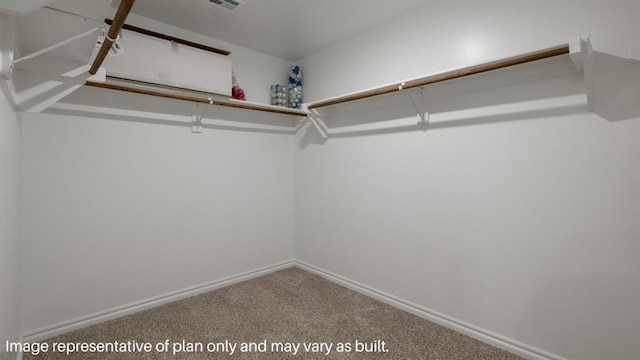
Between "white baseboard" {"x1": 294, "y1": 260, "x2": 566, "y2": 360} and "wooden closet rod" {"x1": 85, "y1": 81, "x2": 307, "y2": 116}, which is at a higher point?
"wooden closet rod" {"x1": 85, "y1": 81, "x2": 307, "y2": 116}

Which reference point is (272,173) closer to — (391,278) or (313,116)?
(313,116)

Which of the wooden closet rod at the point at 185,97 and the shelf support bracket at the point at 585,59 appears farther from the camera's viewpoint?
the wooden closet rod at the point at 185,97

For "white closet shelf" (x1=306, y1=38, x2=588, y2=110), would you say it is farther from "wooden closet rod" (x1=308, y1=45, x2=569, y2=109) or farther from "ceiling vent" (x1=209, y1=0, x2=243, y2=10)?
"ceiling vent" (x1=209, y1=0, x2=243, y2=10)

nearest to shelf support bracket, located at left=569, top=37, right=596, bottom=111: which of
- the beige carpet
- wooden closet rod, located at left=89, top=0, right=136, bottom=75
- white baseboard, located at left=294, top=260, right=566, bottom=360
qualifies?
white baseboard, located at left=294, top=260, right=566, bottom=360

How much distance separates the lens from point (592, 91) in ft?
5.01

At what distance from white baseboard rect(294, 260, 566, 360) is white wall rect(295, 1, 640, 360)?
4 centimetres

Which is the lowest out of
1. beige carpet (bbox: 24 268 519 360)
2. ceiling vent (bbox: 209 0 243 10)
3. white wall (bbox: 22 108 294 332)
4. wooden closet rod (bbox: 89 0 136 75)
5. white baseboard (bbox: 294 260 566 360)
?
beige carpet (bbox: 24 268 519 360)

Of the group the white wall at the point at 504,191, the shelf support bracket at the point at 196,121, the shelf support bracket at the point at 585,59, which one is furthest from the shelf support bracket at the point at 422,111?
the shelf support bracket at the point at 196,121

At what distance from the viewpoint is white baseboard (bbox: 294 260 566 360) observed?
176 centimetres

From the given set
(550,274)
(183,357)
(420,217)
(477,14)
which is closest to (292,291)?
(183,357)

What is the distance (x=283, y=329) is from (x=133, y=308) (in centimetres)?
120

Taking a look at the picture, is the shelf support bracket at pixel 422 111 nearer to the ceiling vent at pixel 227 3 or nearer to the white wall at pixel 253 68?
the ceiling vent at pixel 227 3

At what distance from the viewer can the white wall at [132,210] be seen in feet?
6.38

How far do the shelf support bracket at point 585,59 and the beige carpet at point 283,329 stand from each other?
1562 mm
